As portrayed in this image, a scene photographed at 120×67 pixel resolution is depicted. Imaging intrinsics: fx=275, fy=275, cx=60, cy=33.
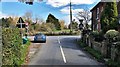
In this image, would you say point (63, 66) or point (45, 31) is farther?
point (45, 31)

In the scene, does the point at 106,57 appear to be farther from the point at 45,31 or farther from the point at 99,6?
the point at 45,31

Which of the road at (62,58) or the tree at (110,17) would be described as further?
the tree at (110,17)

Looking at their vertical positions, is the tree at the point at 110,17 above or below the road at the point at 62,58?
above

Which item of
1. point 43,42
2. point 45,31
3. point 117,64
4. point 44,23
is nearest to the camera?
point 117,64

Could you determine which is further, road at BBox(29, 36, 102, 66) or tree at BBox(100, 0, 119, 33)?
tree at BBox(100, 0, 119, 33)

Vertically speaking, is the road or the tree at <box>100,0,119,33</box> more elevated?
the tree at <box>100,0,119,33</box>

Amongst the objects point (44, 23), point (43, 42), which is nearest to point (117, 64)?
point (43, 42)

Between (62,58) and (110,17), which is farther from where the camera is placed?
(110,17)

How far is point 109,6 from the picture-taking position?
24859 millimetres

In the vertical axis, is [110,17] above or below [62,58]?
above

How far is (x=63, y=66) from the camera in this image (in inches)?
590

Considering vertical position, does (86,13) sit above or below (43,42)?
above

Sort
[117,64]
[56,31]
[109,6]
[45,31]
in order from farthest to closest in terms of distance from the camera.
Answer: [56,31]
[45,31]
[109,6]
[117,64]

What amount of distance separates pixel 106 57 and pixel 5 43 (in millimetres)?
8417
